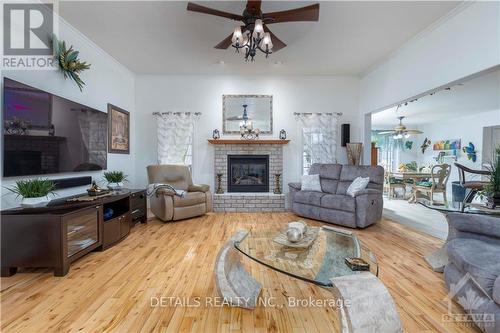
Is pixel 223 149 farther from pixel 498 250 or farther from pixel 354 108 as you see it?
pixel 498 250

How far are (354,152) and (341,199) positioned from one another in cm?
152

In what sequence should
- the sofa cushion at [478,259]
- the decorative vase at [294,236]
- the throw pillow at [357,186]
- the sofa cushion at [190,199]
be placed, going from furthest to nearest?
the sofa cushion at [190,199]
the throw pillow at [357,186]
the decorative vase at [294,236]
the sofa cushion at [478,259]

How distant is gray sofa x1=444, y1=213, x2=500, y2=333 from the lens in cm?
137

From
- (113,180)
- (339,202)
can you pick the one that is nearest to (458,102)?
(339,202)

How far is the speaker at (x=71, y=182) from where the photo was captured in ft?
9.25

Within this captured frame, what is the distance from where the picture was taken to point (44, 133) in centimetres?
256

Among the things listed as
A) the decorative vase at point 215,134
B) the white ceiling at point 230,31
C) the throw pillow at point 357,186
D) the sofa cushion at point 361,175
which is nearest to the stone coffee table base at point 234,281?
the throw pillow at point 357,186

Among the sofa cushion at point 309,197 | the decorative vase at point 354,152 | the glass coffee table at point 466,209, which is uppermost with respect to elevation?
the decorative vase at point 354,152

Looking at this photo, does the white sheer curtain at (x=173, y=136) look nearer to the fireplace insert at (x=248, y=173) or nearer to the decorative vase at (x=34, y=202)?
the fireplace insert at (x=248, y=173)

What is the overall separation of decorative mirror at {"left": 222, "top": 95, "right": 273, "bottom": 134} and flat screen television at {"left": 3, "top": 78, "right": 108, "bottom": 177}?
7.99ft

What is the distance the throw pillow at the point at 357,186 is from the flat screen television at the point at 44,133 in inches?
160

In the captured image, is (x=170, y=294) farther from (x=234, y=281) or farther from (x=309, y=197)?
(x=309, y=197)

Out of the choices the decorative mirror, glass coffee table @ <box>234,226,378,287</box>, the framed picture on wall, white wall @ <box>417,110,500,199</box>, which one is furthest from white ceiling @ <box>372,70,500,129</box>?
the framed picture on wall

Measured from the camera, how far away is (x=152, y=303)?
1.77 meters
